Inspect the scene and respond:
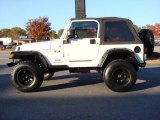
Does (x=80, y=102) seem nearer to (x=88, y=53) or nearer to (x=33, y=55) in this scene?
(x=88, y=53)

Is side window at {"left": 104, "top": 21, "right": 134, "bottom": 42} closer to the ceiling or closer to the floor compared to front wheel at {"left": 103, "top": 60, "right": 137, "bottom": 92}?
closer to the ceiling

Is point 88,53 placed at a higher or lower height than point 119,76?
higher

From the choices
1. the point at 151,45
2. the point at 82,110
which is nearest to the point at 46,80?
the point at 151,45

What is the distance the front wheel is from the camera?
9.11 metres

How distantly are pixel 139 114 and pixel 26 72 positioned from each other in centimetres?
401

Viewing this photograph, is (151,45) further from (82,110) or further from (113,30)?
(82,110)

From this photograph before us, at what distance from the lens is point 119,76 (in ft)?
30.6

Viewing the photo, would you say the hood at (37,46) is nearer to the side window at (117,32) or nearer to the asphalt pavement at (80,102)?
the asphalt pavement at (80,102)

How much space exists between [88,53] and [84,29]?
69 cm

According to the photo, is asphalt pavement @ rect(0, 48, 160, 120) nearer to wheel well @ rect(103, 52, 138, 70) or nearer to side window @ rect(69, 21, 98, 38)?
wheel well @ rect(103, 52, 138, 70)

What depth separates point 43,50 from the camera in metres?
9.41

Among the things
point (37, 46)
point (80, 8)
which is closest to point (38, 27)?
point (80, 8)

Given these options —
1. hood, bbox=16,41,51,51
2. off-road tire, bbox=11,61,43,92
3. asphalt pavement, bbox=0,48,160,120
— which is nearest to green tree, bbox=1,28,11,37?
asphalt pavement, bbox=0,48,160,120

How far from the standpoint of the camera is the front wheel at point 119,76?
911 centimetres
